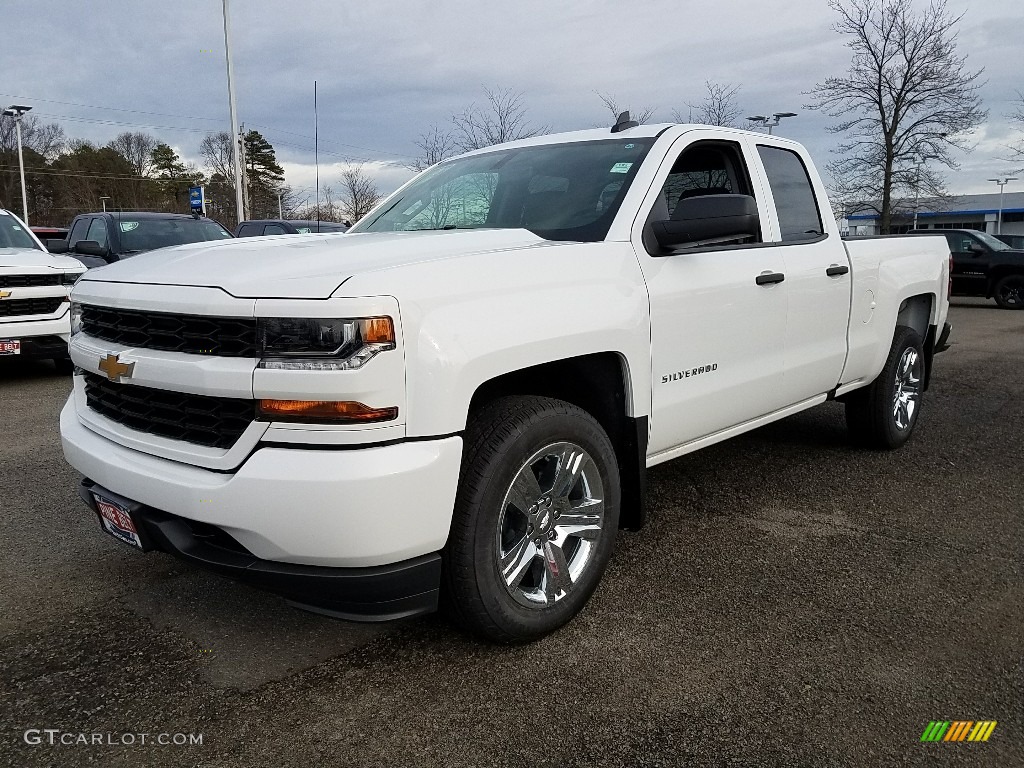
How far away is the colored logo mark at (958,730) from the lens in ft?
7.83

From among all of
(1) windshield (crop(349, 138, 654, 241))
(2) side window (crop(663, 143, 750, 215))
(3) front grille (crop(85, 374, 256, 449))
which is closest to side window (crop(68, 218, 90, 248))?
(1) windshield (crop(349, 138, 654, 241))

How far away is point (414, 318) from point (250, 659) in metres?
1.36

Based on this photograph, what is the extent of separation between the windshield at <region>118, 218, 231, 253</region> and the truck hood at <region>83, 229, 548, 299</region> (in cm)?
779

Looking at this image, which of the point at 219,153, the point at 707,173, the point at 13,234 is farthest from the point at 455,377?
the point at 219,153

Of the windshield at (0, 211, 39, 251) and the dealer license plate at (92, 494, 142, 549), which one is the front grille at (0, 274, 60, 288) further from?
the dealer license plate at (92, 494, 142, 549)

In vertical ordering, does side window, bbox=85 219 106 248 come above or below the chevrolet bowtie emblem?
above

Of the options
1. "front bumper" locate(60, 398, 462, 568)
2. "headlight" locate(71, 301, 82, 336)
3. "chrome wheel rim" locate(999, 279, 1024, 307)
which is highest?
"headlight" locate(71, 301, 82, 336)

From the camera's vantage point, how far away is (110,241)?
34.4 feet

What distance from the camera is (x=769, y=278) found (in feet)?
12.8

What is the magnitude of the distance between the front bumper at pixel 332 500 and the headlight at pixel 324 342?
241 mm

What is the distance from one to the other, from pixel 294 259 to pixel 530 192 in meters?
1.42

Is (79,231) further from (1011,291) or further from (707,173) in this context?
(1011,291)

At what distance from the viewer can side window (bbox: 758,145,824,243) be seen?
4.32 meters

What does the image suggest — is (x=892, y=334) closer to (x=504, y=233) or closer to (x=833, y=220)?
(x=833, y=220)
